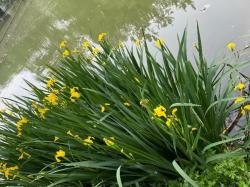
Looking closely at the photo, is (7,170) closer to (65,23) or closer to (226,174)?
(226,174)

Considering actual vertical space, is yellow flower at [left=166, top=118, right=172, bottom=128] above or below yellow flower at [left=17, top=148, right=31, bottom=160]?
below

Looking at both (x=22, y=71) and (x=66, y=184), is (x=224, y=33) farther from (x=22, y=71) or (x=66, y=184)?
(x=22, y=71)

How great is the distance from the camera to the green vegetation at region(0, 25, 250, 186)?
2189 mm

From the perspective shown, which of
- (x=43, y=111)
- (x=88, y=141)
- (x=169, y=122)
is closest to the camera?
(x=169, y=122)

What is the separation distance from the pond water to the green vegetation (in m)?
1.16

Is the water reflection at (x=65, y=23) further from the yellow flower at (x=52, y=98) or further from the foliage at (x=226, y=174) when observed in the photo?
the foliage at (x=226, y=174)

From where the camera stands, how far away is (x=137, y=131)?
2.31m

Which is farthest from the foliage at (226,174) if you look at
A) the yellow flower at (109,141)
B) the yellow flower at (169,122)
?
the yellow flower at (109,141)

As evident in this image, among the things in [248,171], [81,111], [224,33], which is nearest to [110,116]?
[81,111]

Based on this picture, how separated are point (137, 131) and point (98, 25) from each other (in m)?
4.47

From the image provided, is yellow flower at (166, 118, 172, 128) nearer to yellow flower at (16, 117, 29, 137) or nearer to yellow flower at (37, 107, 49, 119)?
yellow flower at (37, 107, 49, 119)

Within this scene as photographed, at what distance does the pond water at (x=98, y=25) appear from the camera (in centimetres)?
457

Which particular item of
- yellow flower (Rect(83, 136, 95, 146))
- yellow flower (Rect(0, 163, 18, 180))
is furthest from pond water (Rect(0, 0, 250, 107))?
yellow flower (Rect(83, 136, 95, 146))

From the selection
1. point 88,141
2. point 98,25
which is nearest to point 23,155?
point 88,141
